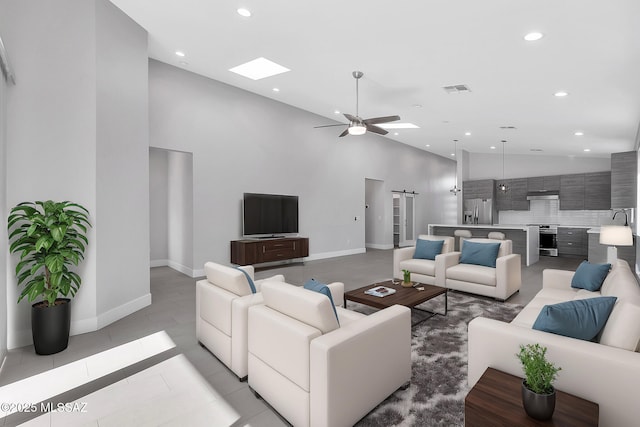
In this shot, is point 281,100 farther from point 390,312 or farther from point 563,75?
point 390,312

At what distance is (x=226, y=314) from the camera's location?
2.58m

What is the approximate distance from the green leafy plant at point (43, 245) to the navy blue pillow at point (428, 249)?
4714 mm

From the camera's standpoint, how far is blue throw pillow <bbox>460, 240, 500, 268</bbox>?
15.7ft

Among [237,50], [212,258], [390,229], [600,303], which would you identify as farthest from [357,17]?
[390,229]

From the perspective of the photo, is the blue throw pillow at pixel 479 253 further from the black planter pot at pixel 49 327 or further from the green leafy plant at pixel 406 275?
the black planter pot at pixel 49 327

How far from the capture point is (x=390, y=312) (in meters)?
2.25

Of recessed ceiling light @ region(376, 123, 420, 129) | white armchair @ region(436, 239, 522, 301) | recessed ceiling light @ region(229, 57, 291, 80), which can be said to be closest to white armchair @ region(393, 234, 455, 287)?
white armchair @ region(436, 239, 522, 301)

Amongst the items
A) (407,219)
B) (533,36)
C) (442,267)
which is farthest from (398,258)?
(407,219)

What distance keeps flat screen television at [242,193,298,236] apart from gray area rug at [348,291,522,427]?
136 inches

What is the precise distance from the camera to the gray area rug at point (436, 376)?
1.98 metres

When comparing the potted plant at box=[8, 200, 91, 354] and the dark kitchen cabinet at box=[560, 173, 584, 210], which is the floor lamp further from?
the dark kitchen cabinet at box=[560, 173, 584, 210]

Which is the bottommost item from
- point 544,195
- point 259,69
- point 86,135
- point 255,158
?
point 544,195

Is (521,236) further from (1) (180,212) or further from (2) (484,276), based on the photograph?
(1) (180,212)

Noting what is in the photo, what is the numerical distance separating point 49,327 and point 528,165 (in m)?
12.1
